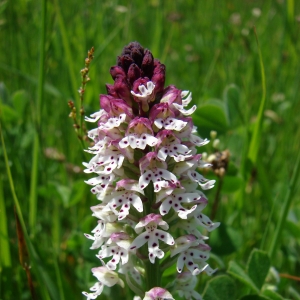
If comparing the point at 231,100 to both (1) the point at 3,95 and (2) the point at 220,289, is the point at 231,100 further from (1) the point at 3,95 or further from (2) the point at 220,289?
(1) the point at 3,95

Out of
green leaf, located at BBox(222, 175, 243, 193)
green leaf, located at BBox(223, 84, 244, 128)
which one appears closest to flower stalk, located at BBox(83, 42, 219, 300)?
green leaf, located at BBox(222, 175, 243, 193)

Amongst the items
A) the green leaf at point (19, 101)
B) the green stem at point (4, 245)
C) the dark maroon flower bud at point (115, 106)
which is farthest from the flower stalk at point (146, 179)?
the green leaf at point (19, 101)

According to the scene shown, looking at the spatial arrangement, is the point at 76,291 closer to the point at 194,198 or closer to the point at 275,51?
the point at 194,198

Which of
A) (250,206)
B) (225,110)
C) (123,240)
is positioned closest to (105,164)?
(123,240)

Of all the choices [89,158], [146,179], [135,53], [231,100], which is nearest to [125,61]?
[135,53]

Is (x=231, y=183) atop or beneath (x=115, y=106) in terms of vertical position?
beneath

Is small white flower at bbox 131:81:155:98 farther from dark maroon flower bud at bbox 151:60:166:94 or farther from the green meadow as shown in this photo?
the green meadow

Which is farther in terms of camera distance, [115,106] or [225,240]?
[225,240]

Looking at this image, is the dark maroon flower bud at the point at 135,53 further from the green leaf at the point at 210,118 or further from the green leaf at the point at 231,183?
the green leaf at the point at 231,183
